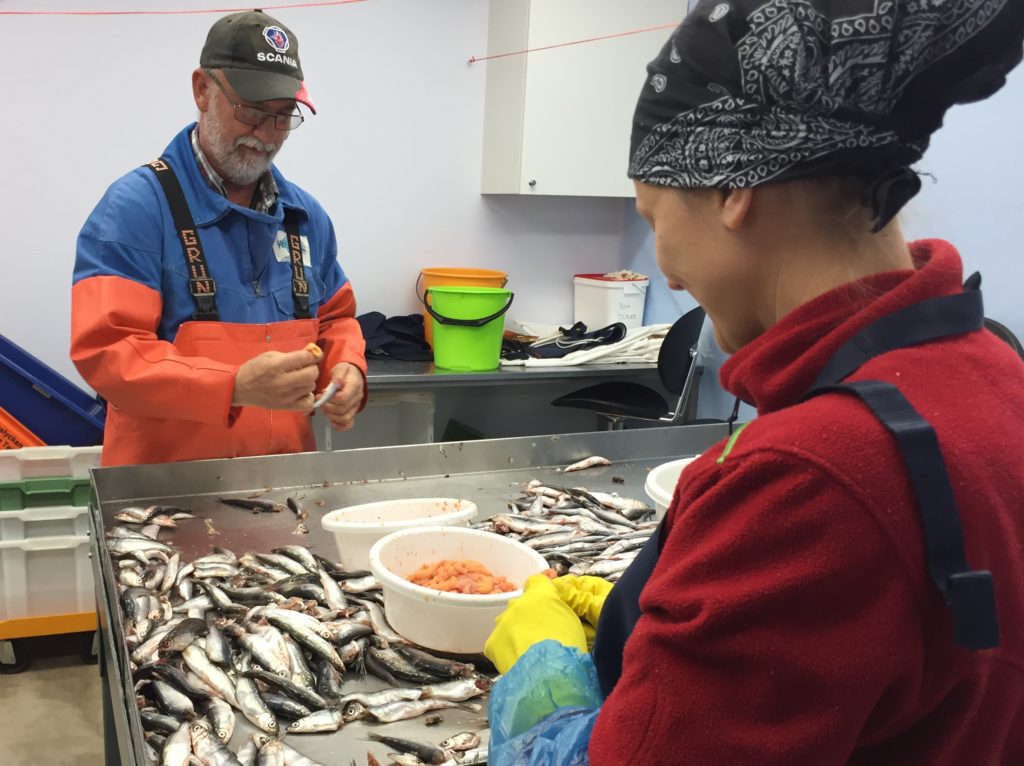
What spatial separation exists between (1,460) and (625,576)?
300 cm

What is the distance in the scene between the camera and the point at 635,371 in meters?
→ 4.96

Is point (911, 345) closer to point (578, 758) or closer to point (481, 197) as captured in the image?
point (578, 758)

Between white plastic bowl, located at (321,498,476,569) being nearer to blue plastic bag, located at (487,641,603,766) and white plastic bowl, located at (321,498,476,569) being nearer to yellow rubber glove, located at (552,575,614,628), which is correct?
yellow rubber glove, located at (552,575,614,628)

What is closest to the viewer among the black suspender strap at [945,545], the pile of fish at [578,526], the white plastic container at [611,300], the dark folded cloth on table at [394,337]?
the black suspender strap at [945,545]

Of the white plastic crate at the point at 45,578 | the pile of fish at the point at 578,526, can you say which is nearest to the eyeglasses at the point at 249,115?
the pile of fish at the point at 578,526

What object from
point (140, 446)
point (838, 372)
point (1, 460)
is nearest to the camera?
point (838, 372)

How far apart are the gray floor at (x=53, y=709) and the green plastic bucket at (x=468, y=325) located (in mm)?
2115

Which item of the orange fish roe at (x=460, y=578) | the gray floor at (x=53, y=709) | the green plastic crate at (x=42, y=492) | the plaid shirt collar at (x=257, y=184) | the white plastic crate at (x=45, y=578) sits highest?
the plaid shirt collar at (x=257, y=184)

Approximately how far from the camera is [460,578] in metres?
1.70

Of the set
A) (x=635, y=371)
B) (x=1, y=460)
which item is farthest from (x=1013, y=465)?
(x=635, y=371)

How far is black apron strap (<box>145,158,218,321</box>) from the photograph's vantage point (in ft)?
8.11

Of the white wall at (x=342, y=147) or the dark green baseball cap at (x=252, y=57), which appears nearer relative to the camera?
the dark green baseball cap at (x=252, y=57)

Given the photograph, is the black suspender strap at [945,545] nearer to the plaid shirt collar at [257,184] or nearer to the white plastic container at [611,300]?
the plaid shirt collar at [257,184]

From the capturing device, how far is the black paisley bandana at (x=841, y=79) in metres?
0.76
